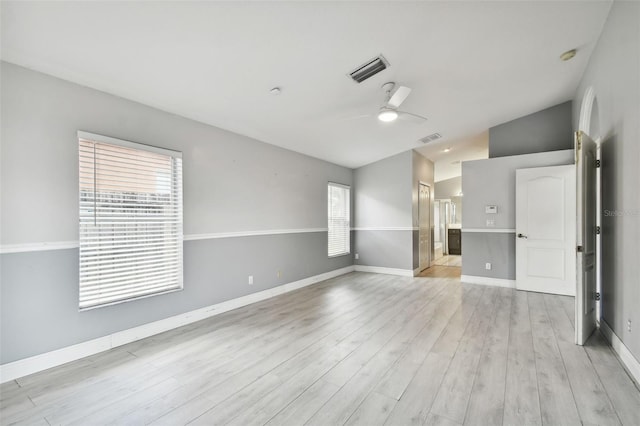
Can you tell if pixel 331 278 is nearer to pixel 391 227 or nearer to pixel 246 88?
pixel 391 227

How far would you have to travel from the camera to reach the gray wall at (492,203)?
17.7 feet

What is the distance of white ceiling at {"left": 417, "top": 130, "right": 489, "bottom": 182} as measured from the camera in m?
6.32

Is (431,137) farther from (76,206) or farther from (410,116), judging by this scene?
(76,206)

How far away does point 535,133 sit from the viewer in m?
5.66

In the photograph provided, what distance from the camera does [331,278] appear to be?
6207mm

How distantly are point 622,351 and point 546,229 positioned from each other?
109 inches

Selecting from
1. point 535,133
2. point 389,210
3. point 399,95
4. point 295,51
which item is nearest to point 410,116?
point 399,95

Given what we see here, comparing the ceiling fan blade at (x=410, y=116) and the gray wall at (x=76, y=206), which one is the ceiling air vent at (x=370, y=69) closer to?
the ceiling fan blade at (x=410, y=116)

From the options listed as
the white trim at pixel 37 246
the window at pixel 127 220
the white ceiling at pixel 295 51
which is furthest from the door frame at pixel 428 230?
the white trim at pixel 37 246

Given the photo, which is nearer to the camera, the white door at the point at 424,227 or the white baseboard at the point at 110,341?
the white baseboard at the point at 110,341

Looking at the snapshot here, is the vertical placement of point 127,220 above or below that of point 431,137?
below

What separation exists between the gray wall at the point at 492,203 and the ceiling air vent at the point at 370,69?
3.67m

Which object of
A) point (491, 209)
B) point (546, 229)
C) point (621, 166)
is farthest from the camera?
point (491, 209)

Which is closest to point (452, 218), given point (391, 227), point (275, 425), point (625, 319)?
point (391, 227)
